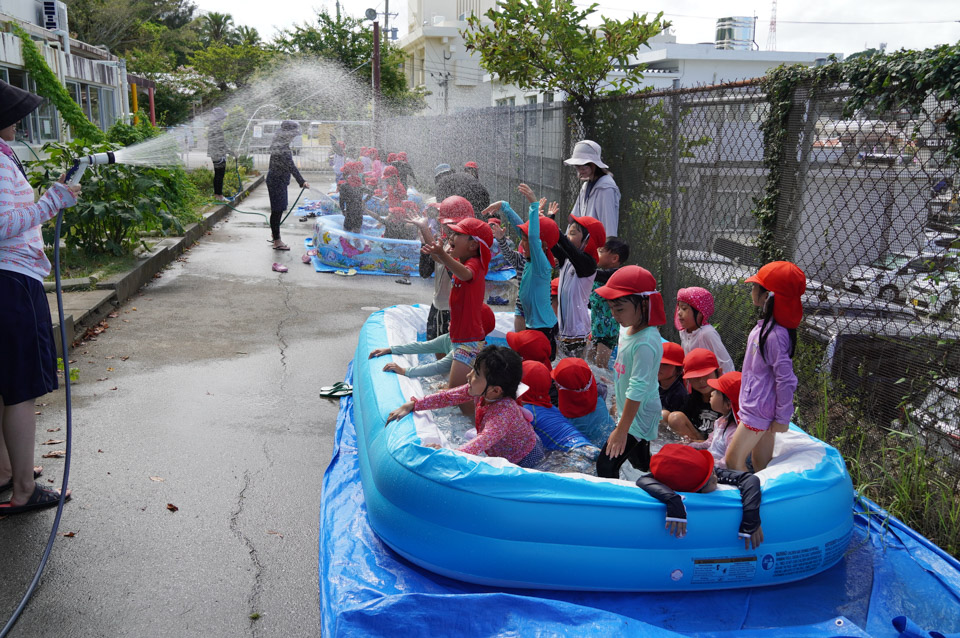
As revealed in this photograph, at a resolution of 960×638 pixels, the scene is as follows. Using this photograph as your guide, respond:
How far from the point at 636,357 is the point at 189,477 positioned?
9.19 feet

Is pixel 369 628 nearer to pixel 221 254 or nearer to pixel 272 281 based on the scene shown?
pixel 272 281

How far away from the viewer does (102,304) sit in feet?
26.2

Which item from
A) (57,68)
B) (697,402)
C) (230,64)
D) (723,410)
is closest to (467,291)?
(697,402)

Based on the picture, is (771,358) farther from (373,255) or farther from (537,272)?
(373,255)

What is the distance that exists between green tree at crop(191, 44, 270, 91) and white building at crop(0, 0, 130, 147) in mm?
10669

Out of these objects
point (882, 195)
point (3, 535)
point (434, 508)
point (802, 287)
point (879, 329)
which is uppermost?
point (882, 195)

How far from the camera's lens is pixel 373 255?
11.4m

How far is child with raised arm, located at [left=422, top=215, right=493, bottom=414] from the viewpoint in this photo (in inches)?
191

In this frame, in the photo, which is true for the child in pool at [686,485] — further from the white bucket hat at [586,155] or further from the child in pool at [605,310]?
the white bucket hat at [586,155]

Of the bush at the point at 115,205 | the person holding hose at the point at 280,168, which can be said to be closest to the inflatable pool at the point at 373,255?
the person holding hose at the point at 280,168

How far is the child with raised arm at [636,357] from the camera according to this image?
12.4 feet

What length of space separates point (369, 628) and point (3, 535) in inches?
84.8

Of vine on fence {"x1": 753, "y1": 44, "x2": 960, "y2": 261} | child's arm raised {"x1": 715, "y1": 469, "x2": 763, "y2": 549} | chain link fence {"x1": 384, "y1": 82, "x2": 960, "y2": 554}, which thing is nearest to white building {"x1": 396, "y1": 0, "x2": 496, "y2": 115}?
chain link fence {"x1": 384, "y1": 82, "x2": 960, "y2": 554}

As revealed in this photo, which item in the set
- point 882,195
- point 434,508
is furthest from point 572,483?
point 882,195
